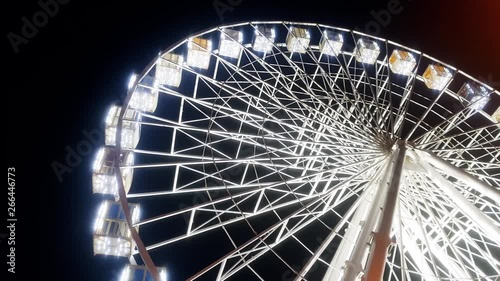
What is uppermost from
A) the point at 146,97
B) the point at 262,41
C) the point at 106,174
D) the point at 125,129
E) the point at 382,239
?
the point at 262,41

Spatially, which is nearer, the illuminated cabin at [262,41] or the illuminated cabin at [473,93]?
the illuminated cabin at [473,93]

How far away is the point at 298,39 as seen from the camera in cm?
1611

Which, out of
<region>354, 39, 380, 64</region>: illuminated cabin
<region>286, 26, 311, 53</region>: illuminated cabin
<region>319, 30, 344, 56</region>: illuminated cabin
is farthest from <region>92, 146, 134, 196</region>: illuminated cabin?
<region>354, 39, 380, 64</region>: illuminated cabin

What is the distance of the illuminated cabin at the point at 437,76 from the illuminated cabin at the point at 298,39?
3.92 meters

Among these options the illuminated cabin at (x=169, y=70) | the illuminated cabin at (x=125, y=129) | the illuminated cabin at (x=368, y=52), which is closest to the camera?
the illuminated cabin at (x=125, y=129)

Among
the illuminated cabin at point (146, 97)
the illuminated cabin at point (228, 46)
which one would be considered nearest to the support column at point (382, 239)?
the illuminated cabin at point (146, 97)

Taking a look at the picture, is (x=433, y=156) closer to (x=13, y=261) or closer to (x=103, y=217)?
(x=103, y=217)

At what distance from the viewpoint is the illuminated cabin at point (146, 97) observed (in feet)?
45.2

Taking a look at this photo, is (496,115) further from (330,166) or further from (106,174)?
(106,174)

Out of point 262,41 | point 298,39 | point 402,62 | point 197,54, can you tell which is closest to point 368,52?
point 402,62

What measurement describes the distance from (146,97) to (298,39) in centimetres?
502

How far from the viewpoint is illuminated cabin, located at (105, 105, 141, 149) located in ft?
40.8

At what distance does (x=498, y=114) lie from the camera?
53.8 ft

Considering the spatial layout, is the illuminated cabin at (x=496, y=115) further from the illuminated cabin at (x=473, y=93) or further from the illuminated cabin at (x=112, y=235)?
the illuminated cabin at (x=112, y=235)
